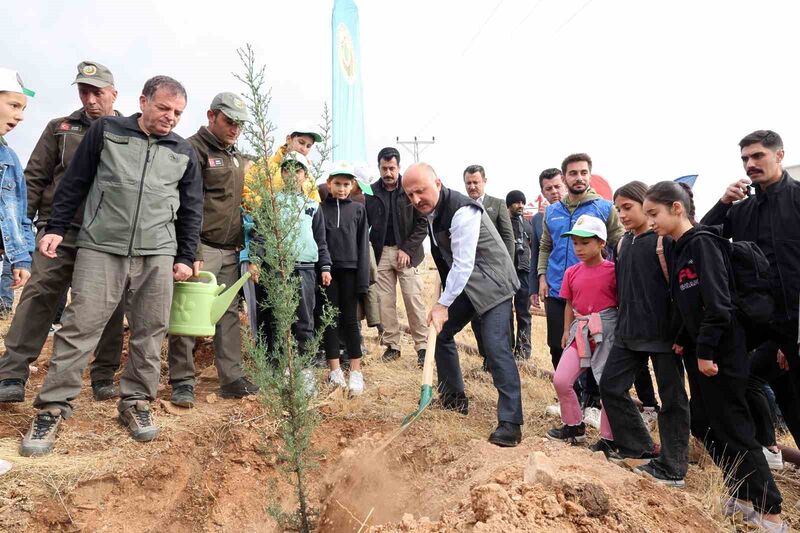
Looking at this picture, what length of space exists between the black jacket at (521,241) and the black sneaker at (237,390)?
4.16 metres

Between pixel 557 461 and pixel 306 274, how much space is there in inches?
101

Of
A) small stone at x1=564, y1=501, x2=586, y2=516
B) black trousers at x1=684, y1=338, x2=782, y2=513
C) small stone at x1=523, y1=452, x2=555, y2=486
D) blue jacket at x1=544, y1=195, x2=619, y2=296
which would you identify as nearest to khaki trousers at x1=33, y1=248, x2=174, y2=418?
small stone at x1=523, y1=452, x2=555, y2=486

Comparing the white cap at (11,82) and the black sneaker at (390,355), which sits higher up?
the white cap at (11,82)

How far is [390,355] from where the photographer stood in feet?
20.9

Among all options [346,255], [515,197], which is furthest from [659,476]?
[515,197]

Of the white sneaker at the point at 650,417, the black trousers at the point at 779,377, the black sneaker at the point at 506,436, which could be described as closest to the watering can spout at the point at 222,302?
the black sneaker at the point at 506,436

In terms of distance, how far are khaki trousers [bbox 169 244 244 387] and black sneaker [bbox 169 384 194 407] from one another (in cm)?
3

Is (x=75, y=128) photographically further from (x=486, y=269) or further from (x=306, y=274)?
(x=486, y=269)

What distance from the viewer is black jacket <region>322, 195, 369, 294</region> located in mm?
5332

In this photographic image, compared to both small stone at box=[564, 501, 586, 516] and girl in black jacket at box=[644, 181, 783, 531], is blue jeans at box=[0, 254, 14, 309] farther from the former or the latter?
girl in black jacket at box=[644, 181, 783, 531]

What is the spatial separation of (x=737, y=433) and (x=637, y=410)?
748 millimetres

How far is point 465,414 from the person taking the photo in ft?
15.3

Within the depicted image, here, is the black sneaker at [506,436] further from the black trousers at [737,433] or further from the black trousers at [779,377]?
the black trousers at [779,377]

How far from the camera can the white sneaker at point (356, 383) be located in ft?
16.2
